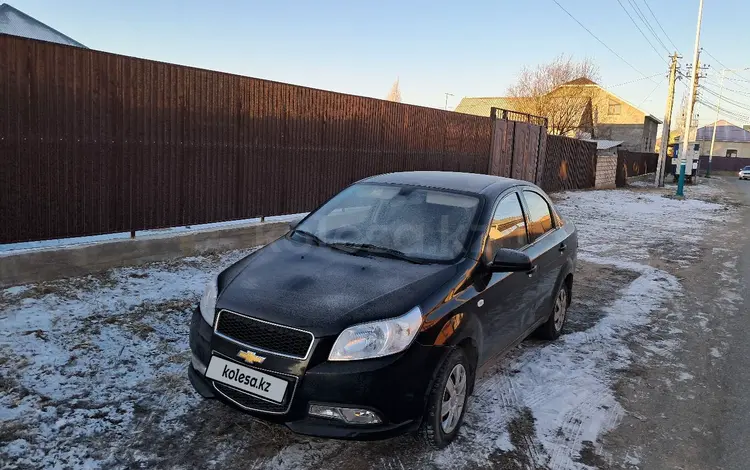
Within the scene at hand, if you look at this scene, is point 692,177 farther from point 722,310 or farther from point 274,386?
point 274,386

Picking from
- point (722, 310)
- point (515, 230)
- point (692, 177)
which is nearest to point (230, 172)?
point (515, 230)

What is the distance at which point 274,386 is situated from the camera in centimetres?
281

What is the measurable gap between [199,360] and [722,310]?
6245 millimetres

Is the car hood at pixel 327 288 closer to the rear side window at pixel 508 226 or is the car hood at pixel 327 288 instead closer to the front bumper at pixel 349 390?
the front bumper at pixel 349 390

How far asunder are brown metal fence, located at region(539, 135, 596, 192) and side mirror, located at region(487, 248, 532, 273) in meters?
17.6

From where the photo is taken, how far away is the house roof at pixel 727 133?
84.2 meters

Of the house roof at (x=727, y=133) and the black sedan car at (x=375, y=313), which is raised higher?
the house roof at (x=727, y=133)

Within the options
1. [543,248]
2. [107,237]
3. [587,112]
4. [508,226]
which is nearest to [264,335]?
[508,226]

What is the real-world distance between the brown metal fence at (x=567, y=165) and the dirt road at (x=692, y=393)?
566 inches

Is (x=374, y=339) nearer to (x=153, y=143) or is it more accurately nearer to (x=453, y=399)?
(x=453, y=399)

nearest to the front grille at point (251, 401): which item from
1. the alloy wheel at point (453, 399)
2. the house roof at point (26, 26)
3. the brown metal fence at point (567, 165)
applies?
the alloy wheel at point (453, 399)

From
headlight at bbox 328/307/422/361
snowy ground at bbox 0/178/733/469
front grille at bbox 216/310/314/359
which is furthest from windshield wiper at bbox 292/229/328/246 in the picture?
snowy ground at bbox 0/178/733/469

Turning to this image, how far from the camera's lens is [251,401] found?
9.43ft

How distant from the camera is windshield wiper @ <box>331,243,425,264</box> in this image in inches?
140
